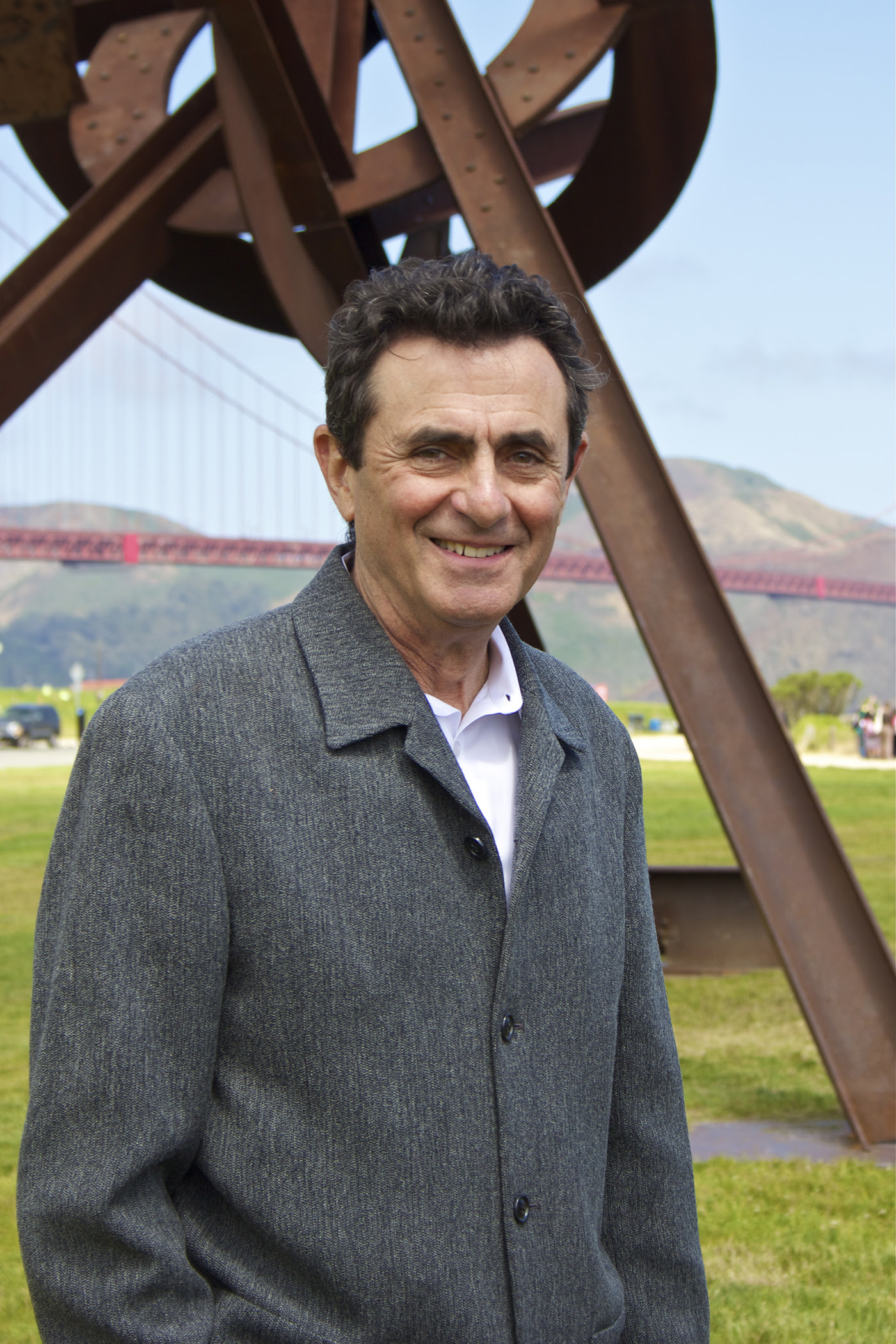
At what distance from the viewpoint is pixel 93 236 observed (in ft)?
13.9

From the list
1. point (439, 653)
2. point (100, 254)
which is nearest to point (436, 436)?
point (439, 653)

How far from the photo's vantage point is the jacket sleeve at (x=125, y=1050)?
1147 mm

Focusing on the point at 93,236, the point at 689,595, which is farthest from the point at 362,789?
the point at 93,236

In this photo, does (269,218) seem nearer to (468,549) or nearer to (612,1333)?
(468,549)

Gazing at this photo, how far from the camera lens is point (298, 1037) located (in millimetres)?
1216

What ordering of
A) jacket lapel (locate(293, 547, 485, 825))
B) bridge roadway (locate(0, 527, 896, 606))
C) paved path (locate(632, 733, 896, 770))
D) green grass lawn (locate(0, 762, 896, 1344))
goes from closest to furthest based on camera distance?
jacket lapel (locate(293, 547, 485, 825)), green grass lawn (locate(0, 762, 896, 1344)), paved path (locate(632, 733, 896, 770)), bridge roadway (locate(0, 527, 896, 606))

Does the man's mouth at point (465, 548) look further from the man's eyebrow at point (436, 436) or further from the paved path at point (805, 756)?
the paved path at point (805, 756)

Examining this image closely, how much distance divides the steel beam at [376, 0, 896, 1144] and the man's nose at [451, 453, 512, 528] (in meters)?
2.37

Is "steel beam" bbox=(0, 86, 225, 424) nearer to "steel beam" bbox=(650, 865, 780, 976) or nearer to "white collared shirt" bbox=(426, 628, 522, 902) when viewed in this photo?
"white collared shirt" bbox=(426, 628, 522, 902)

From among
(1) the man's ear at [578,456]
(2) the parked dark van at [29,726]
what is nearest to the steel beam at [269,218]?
(1) the man's ear at [578,456]

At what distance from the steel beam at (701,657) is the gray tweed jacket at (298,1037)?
2.50m

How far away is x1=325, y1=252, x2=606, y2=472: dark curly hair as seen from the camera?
1354 millimetres

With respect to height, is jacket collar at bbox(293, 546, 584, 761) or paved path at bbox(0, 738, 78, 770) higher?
jacket collar at bbox(293, 546, 584, 761)

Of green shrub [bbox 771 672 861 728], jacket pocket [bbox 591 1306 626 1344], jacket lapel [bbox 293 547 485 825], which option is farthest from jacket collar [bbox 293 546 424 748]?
green shrub [bbox 771 672 861 728]
